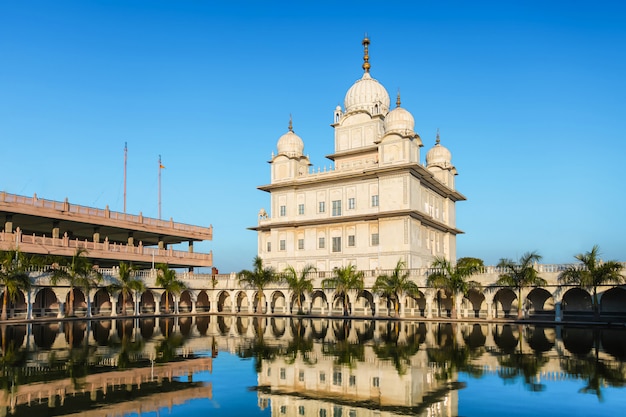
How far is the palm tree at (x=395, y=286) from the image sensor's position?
47.0 meters

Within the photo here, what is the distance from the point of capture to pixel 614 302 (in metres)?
45.0

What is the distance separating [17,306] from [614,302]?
163ft

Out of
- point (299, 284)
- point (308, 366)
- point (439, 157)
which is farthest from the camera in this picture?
point (439, 157)

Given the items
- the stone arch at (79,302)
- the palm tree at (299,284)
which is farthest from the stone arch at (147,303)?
the palm tree at (299,284)

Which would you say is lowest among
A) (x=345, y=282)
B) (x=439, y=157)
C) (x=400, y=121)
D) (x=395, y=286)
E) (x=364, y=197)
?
(x=395, y=286)

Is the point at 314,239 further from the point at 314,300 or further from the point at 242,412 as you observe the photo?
the point at 242,412

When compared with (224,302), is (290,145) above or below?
above

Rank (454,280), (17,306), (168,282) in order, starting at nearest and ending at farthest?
(454,280)
(17,306)
(168,282)

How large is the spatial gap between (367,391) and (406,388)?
1.21 metres

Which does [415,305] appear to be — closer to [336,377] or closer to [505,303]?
[505,303]

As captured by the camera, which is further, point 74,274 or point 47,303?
point 47,303

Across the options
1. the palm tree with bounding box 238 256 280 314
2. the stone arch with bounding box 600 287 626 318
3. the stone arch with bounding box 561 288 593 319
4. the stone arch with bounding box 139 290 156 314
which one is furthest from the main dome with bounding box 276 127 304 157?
the stone arch with bounding box 600 287 626 318

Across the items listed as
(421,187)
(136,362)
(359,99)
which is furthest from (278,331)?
(359,99)

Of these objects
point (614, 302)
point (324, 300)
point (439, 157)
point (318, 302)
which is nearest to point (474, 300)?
point (614, 302)
